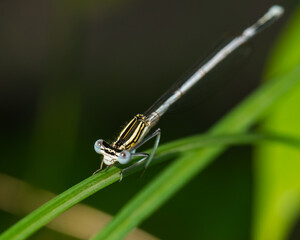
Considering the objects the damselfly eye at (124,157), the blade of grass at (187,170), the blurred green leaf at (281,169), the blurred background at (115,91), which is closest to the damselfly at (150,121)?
the damselfly eye at (124,157)

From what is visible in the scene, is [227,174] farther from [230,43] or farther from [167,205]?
[230,43]

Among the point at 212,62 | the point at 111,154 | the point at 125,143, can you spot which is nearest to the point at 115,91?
the point at 212,62

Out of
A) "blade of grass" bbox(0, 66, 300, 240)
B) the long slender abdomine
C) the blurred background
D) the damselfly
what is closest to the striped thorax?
the damselfly

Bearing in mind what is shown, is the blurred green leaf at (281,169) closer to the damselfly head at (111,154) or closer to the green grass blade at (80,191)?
the green grass blade at (80,191)

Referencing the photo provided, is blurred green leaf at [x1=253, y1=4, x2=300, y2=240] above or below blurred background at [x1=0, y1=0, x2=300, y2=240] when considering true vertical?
below

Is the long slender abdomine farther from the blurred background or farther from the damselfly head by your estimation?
the damselfly head
